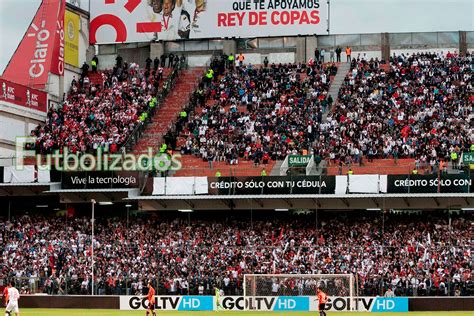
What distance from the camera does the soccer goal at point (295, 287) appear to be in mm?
51188

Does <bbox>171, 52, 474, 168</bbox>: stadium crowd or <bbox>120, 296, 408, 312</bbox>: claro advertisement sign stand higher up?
<bbox>171, 52, 474, 168</bbox>: stadium crowd

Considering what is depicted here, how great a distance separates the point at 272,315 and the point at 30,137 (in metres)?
29.1

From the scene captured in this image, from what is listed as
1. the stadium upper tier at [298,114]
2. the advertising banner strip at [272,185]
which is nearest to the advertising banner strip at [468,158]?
the stadium upper tier at [298,114]

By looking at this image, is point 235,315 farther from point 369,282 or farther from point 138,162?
point 138,162

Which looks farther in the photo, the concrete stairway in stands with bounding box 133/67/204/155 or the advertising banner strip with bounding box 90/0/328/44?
the advertising banner strip with bounding box 90/0/328/44

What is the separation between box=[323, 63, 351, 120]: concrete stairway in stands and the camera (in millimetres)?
69375

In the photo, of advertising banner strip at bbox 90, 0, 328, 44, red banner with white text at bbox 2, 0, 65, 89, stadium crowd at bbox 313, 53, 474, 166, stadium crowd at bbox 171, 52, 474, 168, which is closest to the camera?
stadium crowd at bbox 313, 53, 474, 166

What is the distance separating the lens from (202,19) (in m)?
77.6

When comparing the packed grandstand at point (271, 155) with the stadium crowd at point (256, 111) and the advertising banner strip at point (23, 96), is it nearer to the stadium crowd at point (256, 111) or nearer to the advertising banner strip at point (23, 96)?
the stadium crowd at point (256, 111)

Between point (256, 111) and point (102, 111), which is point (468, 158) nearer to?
point (256, 111)

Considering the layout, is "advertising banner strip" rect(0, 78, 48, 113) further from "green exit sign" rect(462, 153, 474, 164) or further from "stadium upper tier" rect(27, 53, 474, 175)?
"green exit sign" rect(462, 153, 474, 164)

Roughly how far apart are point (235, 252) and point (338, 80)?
17.8 m

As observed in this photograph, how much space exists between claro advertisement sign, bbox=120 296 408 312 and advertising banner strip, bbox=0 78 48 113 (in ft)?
71.4

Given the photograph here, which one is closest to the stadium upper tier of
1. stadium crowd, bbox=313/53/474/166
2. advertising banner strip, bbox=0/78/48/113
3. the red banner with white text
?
stadium crowd, bbox=313/53/474/166
